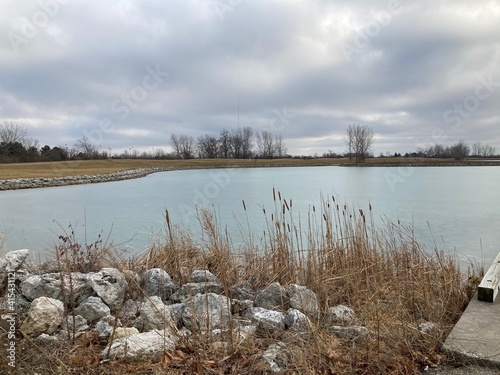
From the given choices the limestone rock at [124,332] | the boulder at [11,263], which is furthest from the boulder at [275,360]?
the boulder at [11,263]

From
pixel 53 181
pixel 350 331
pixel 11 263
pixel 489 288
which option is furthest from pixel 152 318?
pixel 53 181

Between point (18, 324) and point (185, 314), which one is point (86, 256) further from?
point (185, 314)

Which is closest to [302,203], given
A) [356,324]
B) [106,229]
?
[106,229]

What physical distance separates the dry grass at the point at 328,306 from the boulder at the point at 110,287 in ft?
1.64

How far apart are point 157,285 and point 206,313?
844mm

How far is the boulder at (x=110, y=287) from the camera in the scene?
2785 millimetres

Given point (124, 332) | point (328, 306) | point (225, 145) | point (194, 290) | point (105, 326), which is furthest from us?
point (225, 145)

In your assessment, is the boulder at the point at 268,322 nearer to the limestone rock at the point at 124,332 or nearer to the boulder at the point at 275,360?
the boulder at the point at 275,360

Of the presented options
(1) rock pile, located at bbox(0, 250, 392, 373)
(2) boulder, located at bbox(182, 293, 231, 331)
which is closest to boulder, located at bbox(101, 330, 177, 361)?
(1) rock pile, located at bbox(0, 250, 392, 373)

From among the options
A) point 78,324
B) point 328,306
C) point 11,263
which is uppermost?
point 11,263

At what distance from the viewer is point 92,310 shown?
2.55m

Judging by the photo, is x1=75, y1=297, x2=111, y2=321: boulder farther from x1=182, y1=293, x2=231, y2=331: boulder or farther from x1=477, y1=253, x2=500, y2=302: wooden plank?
x1=477, y1=253, x2=500, y2=302: wooden plank

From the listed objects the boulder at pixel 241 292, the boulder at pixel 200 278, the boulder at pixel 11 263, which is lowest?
the boulder at pixel 241 292

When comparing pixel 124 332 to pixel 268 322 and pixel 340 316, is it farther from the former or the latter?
pixel 340 316
